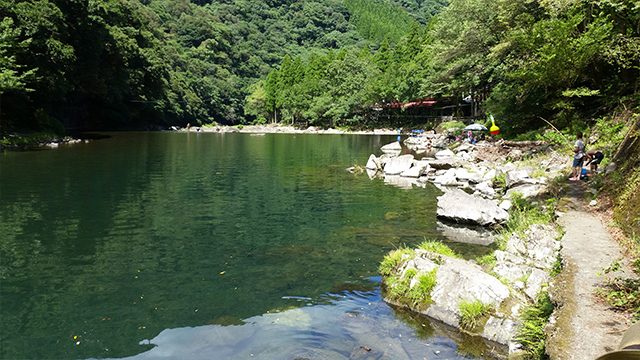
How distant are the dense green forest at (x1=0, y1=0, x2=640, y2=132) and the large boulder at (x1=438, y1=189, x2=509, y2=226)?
9819 mm

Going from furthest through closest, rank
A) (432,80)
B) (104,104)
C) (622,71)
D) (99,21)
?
(104,104) < (432,80) < (99,21) < (622,71)

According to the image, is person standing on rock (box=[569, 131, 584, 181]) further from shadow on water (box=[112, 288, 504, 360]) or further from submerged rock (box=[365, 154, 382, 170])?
submerged rock (box=[365, 154, 382, 170])

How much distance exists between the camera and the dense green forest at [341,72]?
25172mm

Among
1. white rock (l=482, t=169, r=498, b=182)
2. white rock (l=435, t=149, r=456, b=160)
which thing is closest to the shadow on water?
white rock (l=482, t=169, r=498, b=182)

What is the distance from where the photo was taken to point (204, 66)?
157250mm

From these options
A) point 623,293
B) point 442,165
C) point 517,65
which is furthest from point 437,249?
point 517,65

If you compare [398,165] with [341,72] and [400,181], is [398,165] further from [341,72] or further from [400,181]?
[341,72]

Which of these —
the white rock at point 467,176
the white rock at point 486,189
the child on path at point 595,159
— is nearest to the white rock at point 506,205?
the white rock at point 486,189

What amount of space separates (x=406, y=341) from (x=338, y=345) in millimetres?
1238

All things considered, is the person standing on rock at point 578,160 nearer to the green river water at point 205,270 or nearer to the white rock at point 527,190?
the white rock at point 527,190

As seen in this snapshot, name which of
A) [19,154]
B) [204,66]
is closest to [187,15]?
[204,66]

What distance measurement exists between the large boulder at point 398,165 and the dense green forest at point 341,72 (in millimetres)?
8318

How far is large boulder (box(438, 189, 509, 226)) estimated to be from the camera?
16781 mm

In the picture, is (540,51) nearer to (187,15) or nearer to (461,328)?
(461,328)
